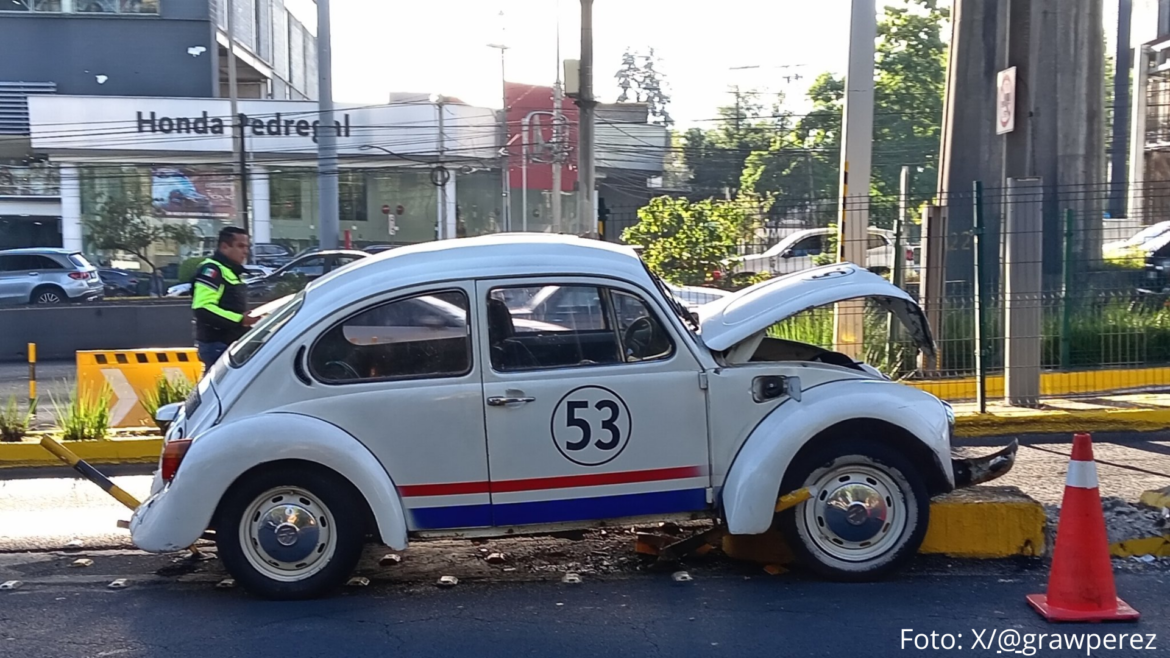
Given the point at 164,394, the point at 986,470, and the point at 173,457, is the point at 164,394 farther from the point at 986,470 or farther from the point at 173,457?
the point at 986,470

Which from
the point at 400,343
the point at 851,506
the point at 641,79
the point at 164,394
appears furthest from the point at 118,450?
the point at 641,79

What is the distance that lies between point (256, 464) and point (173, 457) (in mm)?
450

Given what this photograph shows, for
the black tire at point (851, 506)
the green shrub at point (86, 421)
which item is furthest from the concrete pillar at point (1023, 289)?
the green shrub at point (86, 421)

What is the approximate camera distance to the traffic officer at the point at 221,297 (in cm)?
913

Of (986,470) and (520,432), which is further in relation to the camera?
(986,470)

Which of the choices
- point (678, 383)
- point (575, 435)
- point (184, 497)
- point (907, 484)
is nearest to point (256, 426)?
point (184, 497)

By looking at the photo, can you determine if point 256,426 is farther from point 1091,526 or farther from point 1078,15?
point 1078,15

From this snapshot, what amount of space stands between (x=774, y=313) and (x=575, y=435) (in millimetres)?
1142

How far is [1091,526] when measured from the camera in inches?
195

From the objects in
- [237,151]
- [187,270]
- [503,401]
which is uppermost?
[237,151]

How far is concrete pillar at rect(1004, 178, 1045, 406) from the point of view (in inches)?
388

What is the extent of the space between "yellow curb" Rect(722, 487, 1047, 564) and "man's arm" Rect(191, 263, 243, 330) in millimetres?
4976

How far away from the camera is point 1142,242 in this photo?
591 inches

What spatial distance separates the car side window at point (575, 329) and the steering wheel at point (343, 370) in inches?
26.8
